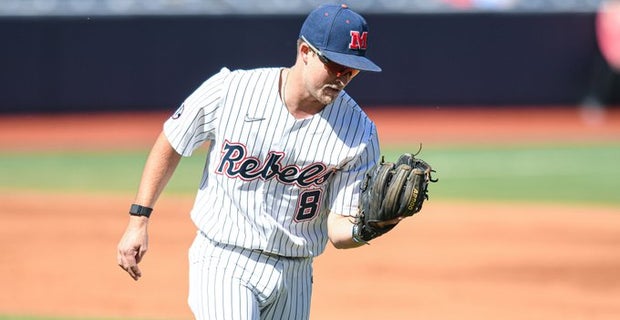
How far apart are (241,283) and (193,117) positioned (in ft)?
2.43

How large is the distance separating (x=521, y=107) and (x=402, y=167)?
17.1 metres

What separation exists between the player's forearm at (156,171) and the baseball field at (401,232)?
11.1 feet

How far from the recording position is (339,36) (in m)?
4.18

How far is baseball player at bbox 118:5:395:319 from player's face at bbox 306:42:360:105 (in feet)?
0.31

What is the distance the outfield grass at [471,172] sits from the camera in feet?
44.5

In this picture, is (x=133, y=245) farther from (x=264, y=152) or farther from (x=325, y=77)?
(x=325, y=77)

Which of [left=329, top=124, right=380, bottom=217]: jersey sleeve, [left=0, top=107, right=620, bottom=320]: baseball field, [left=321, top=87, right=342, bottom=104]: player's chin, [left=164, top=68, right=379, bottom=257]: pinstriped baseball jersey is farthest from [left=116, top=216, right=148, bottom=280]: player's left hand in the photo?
[left=0, top=107, right=620, bottom=320]: baseball field

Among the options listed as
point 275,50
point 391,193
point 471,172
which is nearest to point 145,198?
point 391,193

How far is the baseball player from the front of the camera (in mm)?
4441

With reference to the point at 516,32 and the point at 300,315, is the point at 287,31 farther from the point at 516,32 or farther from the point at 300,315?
the point at 300,315

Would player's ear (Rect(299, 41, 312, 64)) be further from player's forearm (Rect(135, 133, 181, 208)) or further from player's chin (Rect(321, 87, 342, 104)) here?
player's forearm (Rect(135, 133, 181, 208))

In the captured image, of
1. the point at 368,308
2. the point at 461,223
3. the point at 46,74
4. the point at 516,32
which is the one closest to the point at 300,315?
the point at 368,308

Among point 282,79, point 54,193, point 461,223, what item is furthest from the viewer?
point 54,193

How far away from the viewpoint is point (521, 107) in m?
20.9
